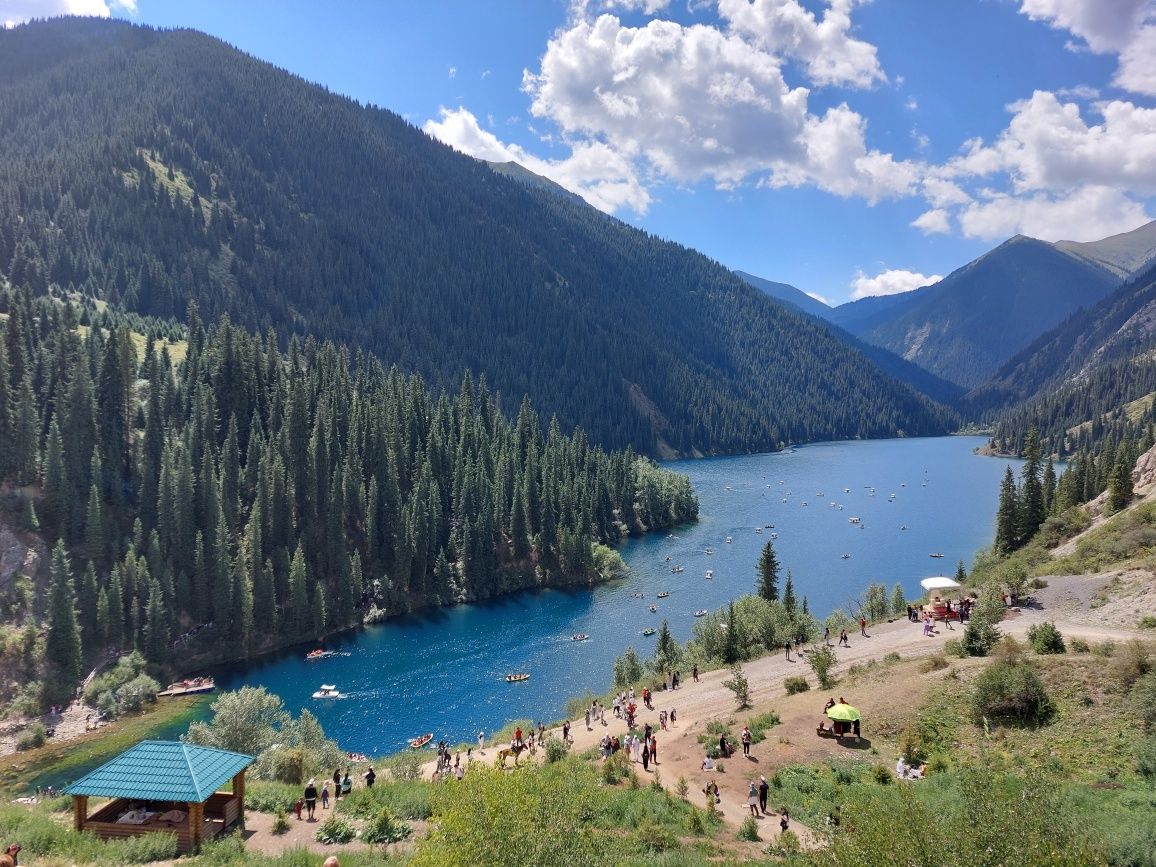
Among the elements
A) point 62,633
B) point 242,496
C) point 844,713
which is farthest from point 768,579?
point 242,496

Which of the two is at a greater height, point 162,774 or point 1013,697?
point 162,774

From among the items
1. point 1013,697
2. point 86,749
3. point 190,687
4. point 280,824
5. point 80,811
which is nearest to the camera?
point 80,811

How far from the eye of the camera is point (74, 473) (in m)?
81.4

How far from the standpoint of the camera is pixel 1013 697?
32781mm

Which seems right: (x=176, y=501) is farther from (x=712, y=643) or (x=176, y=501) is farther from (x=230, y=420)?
(x=712, y=643)

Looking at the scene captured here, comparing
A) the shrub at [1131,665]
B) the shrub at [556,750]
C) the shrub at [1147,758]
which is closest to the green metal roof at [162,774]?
the shrub at [556,750]

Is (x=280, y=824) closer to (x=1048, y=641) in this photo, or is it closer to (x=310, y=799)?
(x=310, y=799)

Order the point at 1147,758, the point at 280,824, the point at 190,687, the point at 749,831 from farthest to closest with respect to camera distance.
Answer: the point at 190,687, the point at 280,824, the point at 749,831, the point at 1147,758

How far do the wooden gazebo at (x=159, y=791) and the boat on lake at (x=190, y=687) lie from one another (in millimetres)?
48821

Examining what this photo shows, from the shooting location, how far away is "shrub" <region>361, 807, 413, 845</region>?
90.4ft

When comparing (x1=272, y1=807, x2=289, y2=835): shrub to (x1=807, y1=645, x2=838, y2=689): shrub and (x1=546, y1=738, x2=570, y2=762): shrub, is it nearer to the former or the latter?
(x1=546, y1=738, x2=570, y2=762): shrub

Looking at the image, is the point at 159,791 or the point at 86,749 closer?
the point at 159,791

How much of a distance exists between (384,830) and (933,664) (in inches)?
1256

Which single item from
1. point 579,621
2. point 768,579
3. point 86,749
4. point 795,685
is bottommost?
point 579,621
